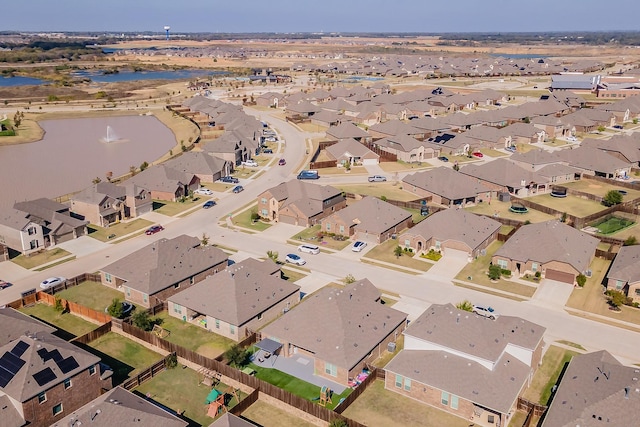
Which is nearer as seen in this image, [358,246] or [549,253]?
[549,253]

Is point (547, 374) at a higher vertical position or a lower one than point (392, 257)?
lower

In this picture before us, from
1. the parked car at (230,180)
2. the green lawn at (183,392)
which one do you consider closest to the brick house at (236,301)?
the green lawn at (183,392)

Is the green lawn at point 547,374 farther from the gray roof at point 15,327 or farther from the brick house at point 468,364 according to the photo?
the gray roof at point 15,327

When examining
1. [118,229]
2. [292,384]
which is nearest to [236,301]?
[292,384]

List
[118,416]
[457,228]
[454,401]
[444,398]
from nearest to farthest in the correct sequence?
1. [118,416]
2. [454,401]
3. [444,398]
4. [457,228]

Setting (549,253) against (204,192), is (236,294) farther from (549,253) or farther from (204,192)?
(204,192)

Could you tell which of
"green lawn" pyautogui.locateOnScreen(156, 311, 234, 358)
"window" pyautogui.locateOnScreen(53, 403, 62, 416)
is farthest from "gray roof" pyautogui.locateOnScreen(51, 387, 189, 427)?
"green lawn" pyautogui.locateOnScreen(156, 311, 234, 358)

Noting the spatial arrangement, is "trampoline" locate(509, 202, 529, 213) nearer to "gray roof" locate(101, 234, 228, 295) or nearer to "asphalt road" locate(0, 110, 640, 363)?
"asphalt road" locate(0, 110, 640, 363)
